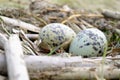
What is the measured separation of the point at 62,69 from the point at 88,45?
0.61 m

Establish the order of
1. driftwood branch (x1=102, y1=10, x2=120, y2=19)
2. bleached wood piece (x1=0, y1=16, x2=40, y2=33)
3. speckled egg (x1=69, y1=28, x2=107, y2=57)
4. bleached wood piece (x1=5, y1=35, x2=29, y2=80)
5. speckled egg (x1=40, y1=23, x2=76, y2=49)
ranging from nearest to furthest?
1. bleached wood piece (x1=5, y1=35, x2=29, y2=80)
2. speckled egg (x1=69, y1=28, x2=107, y2=57)
3. speckled egg (x1=40, y1=23, x2=76, y2=49)
4. bleached wood piece (x1=0, y1=16, x2=40, y2=33)
5. driftwood branch (x1=102, y1=10, x2=120, y2=19)

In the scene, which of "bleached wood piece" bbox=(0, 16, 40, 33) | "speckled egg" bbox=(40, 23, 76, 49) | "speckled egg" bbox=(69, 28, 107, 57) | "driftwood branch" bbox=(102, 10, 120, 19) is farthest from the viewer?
"driftwood branch" bbox=(102, 10, 120, 19)

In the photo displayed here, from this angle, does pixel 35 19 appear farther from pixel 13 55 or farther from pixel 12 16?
pixel 13 55

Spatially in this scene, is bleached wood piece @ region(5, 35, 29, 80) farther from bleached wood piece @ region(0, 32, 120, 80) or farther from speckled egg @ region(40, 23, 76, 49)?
speckled egg @ region(40, 23, 76, 49)

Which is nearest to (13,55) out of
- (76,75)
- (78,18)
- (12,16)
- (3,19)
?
(76,75)

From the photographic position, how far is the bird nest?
242 centimetres

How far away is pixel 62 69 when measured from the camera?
7.97ft

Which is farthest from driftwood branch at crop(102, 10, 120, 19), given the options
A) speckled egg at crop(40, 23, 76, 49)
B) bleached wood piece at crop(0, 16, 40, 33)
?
speckled egg at crop(40, 23, 76, 49)

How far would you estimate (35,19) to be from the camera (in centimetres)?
404

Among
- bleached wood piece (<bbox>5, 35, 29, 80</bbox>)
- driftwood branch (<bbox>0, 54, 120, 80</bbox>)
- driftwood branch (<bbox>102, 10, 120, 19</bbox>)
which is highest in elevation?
driftwood branch (<bbox>102, 10, 120, 19</bbox>)

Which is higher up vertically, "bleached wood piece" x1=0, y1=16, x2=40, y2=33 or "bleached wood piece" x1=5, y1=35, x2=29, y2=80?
"bleached wood piece" x1=0, y1=16, x2=40, y2=33

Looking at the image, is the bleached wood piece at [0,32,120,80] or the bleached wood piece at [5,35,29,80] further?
the bleached wood piece at [0,32,120,80]

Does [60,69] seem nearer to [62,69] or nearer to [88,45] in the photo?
[62,69]

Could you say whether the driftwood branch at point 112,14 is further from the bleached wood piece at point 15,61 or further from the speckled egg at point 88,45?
the bleached wood piece at point 15,61
